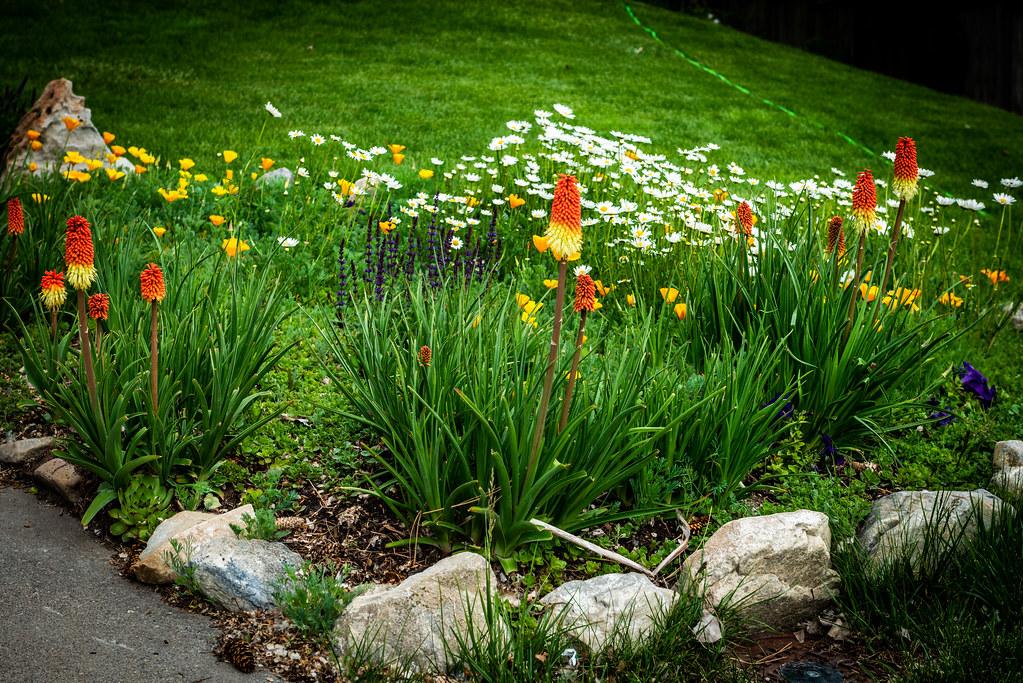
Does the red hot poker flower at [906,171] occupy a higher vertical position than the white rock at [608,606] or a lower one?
higher

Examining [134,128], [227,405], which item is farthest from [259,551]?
[134,128]

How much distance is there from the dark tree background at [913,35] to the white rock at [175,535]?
15.1m

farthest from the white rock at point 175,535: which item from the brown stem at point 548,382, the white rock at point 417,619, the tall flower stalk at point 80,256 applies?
the brown stem at point 548,382

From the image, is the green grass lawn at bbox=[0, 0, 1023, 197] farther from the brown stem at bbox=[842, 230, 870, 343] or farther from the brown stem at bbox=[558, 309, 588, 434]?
the brown stem at bbox=[558, 309, 588, 434]

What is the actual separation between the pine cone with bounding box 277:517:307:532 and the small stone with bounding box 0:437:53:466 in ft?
3.56

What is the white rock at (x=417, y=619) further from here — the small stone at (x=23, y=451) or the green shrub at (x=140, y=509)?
the small stone at (x=23, y=451)

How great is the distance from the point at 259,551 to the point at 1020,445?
117 inches

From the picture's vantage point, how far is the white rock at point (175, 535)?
9.46ft

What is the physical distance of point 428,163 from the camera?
766 centimetres

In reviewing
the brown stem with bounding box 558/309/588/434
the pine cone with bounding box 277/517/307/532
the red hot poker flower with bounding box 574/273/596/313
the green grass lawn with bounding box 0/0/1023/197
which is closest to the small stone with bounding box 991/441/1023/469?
the brown stem with bounding box 558/309/588/434

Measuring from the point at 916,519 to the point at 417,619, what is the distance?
1.74 m

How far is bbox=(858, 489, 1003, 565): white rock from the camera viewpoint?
2.92 meters

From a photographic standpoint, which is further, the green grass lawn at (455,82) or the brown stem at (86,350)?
the green grass lawn at (455,82)

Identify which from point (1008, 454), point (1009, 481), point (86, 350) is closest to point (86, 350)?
point (86, 350)
